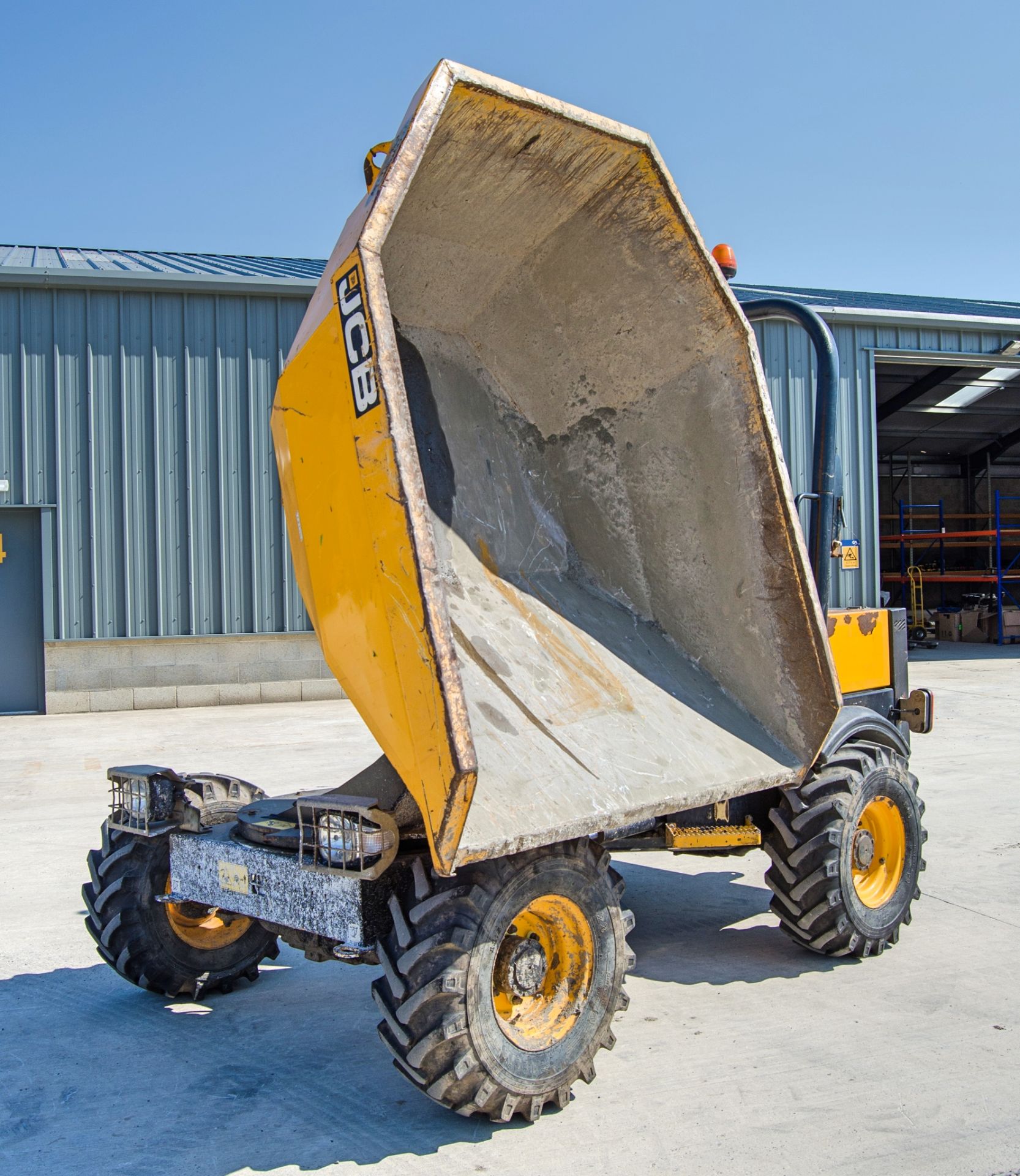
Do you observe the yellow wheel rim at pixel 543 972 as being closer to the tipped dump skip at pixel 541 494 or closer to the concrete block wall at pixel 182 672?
the tipped dump skip at pixel 541 494

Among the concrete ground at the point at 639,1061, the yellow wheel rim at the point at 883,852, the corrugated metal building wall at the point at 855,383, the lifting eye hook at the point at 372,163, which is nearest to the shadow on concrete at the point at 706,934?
the concrete ground at the point at 639,1061

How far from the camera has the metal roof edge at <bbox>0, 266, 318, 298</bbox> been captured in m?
13.2

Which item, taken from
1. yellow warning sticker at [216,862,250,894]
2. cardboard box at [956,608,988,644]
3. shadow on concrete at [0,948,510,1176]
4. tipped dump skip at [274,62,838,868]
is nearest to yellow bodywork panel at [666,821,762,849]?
tipped dump skip at [274,62,838,868]

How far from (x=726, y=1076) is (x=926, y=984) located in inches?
51.1

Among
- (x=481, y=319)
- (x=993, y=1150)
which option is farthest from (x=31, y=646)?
(x=993, y=1150)

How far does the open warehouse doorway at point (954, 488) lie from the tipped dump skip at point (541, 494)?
50.7 feet

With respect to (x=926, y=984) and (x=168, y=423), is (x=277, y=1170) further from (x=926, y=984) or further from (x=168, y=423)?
(x=168, y=423)

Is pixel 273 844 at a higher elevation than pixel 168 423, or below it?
below

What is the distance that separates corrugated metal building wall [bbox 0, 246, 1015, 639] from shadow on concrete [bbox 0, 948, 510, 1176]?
9580 mm

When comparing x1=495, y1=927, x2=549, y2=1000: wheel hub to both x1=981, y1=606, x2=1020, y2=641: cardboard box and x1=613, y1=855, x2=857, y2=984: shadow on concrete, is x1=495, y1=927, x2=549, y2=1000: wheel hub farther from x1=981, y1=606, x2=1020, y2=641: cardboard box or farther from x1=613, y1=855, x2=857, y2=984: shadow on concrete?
x1=981, y1=606, x2=1020, y2=641: cardboard box

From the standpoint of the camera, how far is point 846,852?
451 cm

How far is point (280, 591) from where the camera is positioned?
14.2 meters

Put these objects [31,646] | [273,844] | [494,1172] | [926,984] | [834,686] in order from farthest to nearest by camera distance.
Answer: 1. [31,646]
2. [926,984]
3. [834,686]
4. [273,844]
5. [494,1172]

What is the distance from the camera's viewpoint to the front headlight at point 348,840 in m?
3.14
